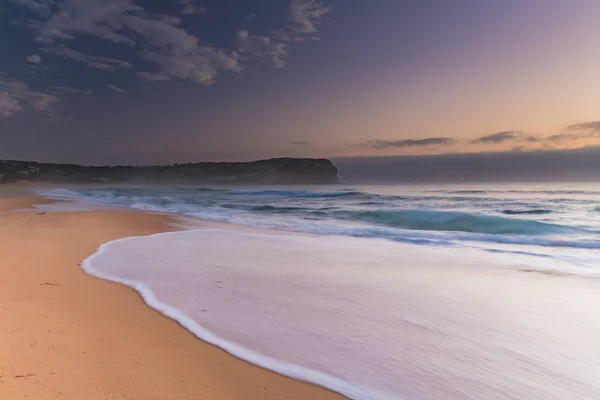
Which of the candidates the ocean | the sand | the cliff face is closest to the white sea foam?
the ocean

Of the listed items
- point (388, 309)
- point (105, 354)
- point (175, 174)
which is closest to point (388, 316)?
point (388, 309)

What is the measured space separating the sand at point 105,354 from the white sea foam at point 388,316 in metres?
0.17

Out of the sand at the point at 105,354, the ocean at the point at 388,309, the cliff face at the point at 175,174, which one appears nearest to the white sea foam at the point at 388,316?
the ocean at the point at 388,309

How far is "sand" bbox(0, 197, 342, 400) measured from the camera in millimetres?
2029

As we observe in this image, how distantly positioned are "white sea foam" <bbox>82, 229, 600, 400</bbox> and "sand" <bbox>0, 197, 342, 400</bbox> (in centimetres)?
17

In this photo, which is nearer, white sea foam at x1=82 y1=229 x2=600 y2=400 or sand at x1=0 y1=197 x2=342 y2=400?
sand at x1=0 y1=197 x2=342 y2=400

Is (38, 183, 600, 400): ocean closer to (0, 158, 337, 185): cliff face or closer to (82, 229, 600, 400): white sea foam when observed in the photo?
(82, 229, 600, 400): white sea foam

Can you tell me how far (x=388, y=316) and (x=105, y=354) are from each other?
2.19 meters

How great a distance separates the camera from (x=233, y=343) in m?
2.70

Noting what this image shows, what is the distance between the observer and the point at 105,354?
Answer: 7.89ft

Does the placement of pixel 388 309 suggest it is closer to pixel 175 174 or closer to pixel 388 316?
pixel 388 316

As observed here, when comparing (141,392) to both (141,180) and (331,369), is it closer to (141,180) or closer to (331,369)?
(331,369)

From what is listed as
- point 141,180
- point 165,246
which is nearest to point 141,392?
point 165,246

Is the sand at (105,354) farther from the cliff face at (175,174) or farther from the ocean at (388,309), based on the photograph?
the cliff face at (175,174)
